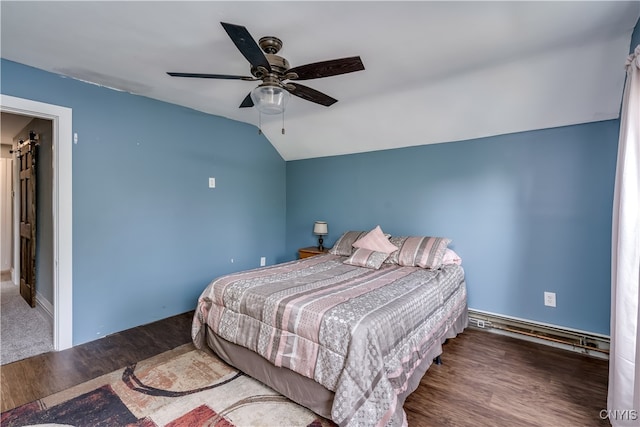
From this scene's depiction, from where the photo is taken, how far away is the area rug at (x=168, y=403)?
1.79m

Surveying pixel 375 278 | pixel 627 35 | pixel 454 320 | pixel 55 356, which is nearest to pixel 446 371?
pixel 454 320

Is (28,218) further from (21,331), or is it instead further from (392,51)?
(392,51)

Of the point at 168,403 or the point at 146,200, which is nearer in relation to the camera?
the point at 168,403

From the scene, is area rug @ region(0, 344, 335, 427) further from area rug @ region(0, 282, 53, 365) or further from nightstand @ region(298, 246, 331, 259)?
nightstand @ region(298, 246, 331, 259)

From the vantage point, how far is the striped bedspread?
162 cm

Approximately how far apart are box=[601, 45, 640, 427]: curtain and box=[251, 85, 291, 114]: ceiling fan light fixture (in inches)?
75.3

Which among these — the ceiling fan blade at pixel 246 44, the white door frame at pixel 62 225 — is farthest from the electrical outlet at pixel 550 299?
the white door frame at pixel 62 225

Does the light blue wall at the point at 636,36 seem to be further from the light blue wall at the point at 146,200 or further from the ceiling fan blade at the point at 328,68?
the light blue wall at the point at 146,200

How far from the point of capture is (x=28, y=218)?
3883 mm

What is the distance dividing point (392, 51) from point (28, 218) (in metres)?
4.83

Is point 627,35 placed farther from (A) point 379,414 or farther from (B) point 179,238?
(B) point 179,238

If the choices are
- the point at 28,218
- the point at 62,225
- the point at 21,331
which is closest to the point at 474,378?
the point at 62,225

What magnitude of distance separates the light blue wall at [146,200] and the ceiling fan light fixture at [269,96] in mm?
1887

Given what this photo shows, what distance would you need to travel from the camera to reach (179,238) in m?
3.53
